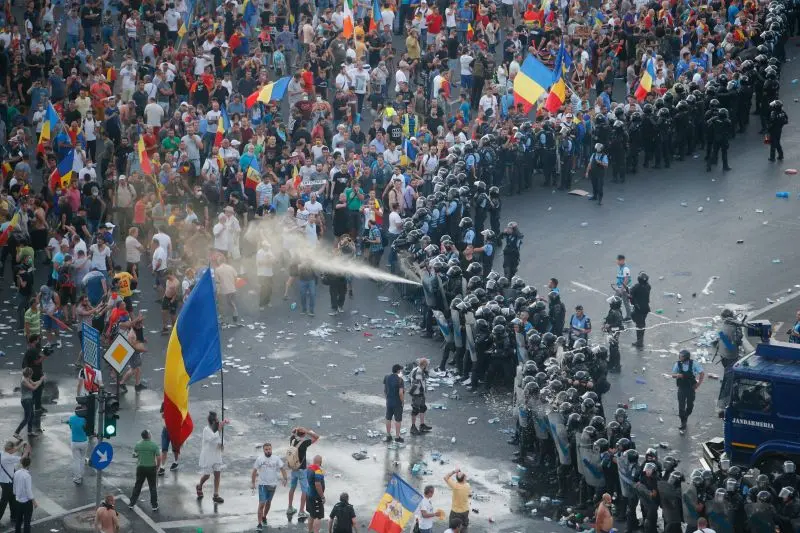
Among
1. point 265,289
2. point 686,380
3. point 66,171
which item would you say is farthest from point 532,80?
point 686,380

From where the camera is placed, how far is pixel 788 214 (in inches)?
1617

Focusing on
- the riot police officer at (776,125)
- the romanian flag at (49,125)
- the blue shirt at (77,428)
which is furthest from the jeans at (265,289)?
the riot police officer at (776,125)

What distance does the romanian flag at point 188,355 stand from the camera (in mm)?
27203

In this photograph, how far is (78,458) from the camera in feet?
93.0

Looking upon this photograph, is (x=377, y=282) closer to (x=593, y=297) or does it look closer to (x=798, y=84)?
(x=593, y=297)

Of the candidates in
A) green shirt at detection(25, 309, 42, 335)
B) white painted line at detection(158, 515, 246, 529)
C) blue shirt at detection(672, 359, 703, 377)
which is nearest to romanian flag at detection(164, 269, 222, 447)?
white painted line at detection(158, 515, 246, 529)

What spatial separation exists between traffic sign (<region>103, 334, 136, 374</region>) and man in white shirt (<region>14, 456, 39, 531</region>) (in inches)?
107

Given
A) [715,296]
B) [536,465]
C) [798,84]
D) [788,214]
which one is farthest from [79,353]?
[798,84]

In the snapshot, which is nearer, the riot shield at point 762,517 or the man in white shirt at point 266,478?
the riot shield at point 762,517

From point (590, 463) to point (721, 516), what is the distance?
2717mm

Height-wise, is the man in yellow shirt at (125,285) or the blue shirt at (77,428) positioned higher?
the man in yellow shirt at (125,285)

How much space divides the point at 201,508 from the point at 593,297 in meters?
12.4

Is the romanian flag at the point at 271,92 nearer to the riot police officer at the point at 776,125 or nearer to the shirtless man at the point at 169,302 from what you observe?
the shirtless man at the point at 169,302

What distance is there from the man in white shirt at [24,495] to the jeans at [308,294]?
10.9 m
